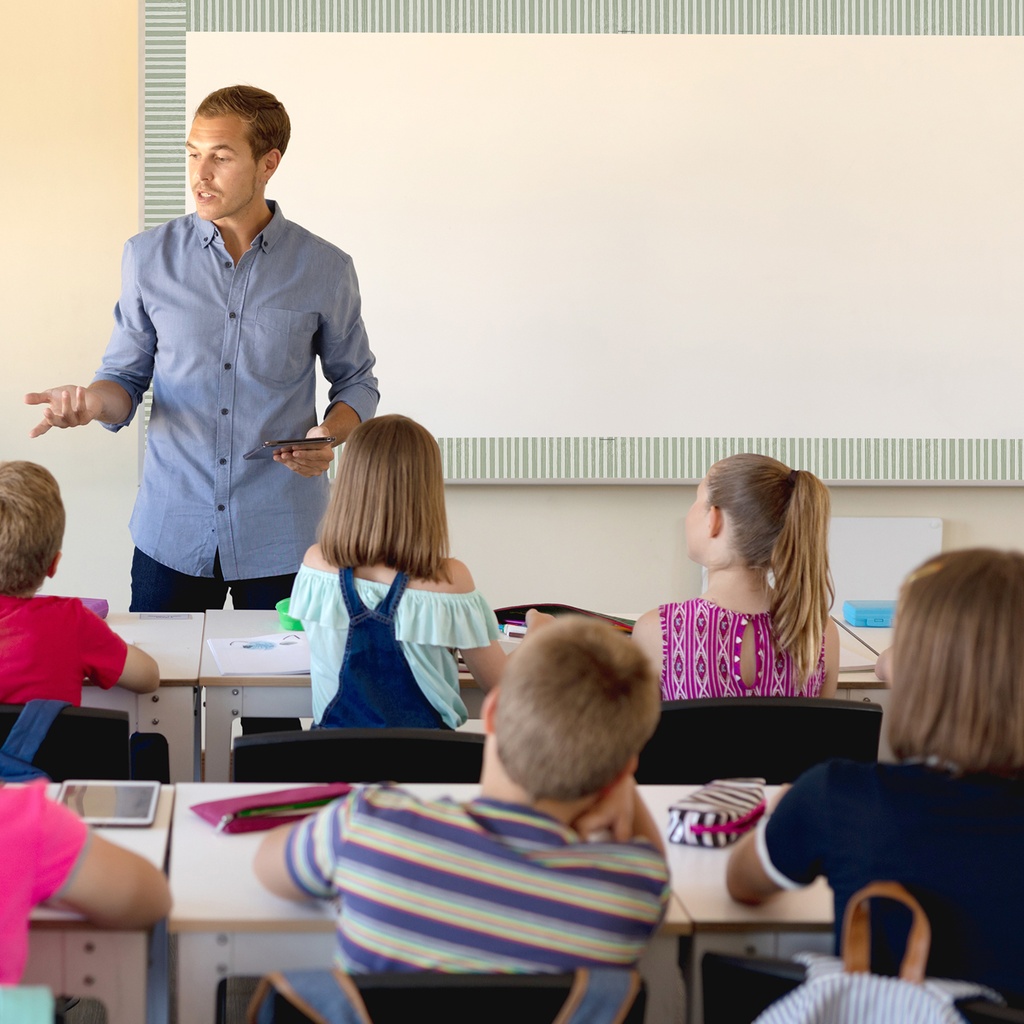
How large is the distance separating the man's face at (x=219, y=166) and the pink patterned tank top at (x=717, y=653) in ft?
4.82

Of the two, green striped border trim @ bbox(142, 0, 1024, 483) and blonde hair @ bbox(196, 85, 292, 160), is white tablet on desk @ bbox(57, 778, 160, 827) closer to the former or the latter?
blonde hair @ bbox(196, 85, 292, 160)

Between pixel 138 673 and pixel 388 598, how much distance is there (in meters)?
0.50

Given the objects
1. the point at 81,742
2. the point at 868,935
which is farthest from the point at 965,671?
the point at 81,742

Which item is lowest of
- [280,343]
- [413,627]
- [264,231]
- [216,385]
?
[413,627]

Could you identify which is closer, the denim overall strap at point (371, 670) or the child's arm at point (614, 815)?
the child's arm at point (614, 815)

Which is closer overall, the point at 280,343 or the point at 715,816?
the point at 715,816

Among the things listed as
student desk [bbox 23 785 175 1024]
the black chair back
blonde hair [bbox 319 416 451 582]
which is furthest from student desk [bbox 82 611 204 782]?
the black chair back

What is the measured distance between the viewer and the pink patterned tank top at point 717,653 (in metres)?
2.36

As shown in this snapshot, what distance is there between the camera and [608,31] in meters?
4.26

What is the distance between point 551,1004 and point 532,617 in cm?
152

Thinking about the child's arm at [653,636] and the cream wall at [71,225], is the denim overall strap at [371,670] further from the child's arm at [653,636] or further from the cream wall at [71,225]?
the cream wall at [71,225]

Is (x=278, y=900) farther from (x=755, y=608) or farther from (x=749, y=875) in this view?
(x=755, y=608)

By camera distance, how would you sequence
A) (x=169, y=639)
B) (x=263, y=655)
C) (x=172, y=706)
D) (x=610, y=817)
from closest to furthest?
(x=610, y=817) < (x=172, y=706) < (x=263, y=655) < (x=169, y=639)

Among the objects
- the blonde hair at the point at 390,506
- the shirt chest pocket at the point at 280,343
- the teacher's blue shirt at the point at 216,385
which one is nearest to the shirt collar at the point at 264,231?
the teacher's blue shirt at the point at 216,385
